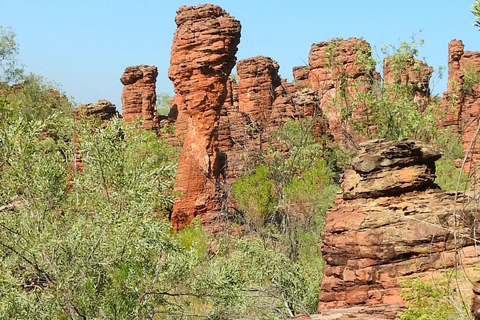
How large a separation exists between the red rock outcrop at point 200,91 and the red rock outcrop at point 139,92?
60.0 feet

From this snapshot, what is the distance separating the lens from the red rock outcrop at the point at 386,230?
11.1 metres

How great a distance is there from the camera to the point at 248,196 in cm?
2547

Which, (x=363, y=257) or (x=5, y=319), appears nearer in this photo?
(x=5, y=319)

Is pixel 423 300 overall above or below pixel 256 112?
below

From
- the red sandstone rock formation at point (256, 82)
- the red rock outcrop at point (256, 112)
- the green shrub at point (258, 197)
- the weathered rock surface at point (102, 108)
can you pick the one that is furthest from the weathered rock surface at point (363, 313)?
the red sandstone rock formation at point (256, 82)

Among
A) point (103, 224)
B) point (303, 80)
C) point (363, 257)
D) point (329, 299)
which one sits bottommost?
point (329, 299)

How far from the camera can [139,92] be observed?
47.1 metres

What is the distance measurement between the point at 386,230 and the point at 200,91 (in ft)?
59.2

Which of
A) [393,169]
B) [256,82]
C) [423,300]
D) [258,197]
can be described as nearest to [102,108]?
[256,82]

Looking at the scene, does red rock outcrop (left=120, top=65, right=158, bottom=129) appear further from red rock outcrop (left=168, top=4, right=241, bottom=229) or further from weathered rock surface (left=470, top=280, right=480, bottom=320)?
weathered rock surface (left=470, top=280, right=480, bottom=320)

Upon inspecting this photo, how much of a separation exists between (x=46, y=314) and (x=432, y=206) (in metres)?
6.98

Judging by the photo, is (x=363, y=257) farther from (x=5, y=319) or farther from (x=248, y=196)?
(x=248, y=196)

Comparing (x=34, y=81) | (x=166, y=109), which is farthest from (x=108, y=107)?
(x=166, y=109)

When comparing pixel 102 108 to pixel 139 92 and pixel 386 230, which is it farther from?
pixel 386 230
